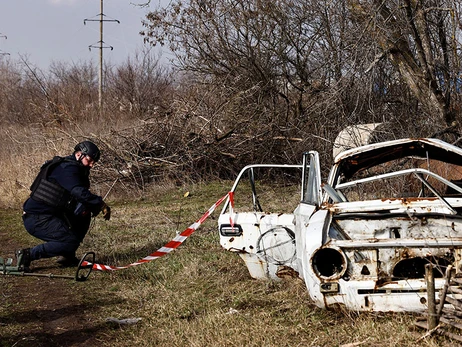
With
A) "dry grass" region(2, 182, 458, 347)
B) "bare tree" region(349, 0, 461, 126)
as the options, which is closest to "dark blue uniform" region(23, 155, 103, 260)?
"dry grass" region(2, 182, 458, 347)

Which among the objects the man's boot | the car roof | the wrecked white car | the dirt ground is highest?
the car roof

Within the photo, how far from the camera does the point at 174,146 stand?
16.8m

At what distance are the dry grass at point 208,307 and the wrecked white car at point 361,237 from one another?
0.24 meters

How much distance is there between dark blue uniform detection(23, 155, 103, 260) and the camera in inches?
301

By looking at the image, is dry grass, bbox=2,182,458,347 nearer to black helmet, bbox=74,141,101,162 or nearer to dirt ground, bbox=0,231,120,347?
dirt ground, bbox=0,231,120,347

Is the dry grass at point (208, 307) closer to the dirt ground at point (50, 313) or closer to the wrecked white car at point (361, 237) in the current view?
the dirt ground at point (50, 313)

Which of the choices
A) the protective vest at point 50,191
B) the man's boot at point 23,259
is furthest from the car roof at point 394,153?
the man's boot at point 23,259

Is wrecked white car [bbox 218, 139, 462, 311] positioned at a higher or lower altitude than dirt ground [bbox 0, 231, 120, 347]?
higher

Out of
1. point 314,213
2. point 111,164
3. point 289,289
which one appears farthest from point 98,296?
point 111,164

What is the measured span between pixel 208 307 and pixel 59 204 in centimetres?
277

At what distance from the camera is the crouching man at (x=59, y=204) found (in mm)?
7648

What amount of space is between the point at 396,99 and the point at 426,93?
9.57 ft

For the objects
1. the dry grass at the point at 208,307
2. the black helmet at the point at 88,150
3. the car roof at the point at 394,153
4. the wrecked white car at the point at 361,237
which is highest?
the black helmet at the point at 88,150

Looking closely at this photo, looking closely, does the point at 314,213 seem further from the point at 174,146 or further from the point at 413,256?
the point at 174,146
